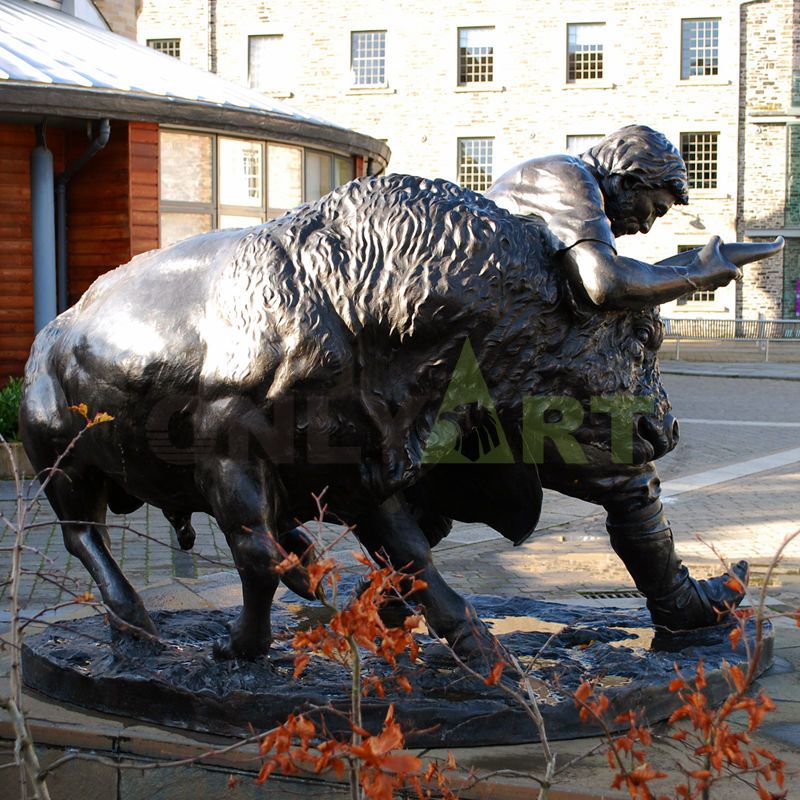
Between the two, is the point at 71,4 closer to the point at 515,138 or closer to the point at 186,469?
the point at 186,469

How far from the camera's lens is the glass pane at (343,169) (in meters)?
15.5

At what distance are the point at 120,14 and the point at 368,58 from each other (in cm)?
1639

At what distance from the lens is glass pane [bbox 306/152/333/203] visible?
1496 centimetres

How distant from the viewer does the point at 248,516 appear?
3133mm

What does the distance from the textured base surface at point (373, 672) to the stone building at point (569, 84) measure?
103 feet

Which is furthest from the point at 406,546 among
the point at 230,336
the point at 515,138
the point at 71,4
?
the point at 515,138

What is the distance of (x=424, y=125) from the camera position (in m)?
36.2

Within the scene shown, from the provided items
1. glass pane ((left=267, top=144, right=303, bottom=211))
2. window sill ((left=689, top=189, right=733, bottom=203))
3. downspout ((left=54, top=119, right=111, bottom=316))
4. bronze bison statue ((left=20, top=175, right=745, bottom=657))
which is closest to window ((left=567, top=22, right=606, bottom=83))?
window sill ((left=689, top=189, right=733, bottom=203))

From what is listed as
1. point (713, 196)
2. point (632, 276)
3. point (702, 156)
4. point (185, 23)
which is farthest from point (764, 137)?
point (632, 276)

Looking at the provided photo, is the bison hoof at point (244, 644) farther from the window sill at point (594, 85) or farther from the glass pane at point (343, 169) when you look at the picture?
the window sill at point (594, 85)

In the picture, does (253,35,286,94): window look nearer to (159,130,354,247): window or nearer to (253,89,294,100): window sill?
(253,89,294,100): window sill

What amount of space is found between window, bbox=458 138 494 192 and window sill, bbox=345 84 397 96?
2527mm

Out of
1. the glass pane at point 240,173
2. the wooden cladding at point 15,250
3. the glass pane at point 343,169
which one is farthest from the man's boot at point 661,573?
the glass pane at point 343,169

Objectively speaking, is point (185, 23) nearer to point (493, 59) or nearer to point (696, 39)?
point (493, 59)
